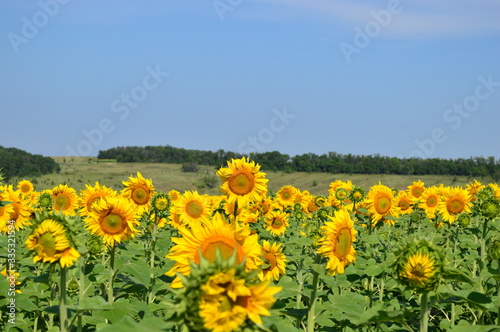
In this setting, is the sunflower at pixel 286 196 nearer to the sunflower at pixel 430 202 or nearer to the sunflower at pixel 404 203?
the sunflower at pixel 404 203

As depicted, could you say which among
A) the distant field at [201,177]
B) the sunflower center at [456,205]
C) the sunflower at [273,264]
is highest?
the distant field at [201,177]

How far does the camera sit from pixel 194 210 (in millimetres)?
9648

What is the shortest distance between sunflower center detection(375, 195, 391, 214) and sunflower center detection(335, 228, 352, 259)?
4345mm

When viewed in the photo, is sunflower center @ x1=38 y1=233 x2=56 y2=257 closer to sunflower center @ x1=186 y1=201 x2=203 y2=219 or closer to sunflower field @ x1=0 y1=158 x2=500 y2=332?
sunflower field @ x1=0 y1=158 x2=500 y2=332

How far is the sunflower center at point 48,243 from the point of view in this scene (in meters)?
3.73

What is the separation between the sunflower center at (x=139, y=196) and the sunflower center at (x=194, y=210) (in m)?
1.17

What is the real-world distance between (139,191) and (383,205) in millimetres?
4197

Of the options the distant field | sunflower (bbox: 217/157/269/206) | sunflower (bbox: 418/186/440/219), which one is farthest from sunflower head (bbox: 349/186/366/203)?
the distant field

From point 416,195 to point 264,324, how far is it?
1275 cm

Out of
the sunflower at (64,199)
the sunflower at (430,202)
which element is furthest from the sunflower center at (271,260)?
the sunflower at (430,202)

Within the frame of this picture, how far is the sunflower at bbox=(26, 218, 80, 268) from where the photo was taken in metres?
3.71

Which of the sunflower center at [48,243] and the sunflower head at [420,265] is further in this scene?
the sunflower center at [48,243]

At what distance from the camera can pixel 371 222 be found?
Result: 377 inches

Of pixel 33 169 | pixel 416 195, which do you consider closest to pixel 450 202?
pixel 416 195
